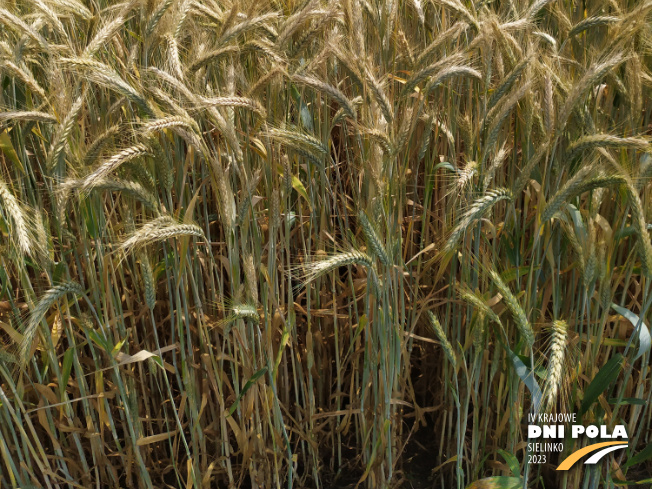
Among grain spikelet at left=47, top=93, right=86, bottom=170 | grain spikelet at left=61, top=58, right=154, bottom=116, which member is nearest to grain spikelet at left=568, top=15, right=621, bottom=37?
grain spikelet at left=61, top=58, right=154, bottom=116

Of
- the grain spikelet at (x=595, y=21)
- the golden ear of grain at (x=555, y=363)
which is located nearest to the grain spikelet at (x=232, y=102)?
the golden ear of grain at (x=555, y=363)

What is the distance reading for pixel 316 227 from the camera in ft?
6.15

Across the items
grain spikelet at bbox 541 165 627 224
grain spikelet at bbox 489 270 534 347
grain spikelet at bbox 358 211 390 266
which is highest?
grain spikelet at bbox 541 165 627 224

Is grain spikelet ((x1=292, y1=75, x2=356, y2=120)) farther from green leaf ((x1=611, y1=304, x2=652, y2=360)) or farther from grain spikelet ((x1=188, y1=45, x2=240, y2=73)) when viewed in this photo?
green leaf ((x1=611, y1=304, x2=652, y2=360))

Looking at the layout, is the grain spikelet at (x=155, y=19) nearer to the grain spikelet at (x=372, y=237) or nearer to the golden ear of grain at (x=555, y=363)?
the grain spikelet at (x=372, y=237)

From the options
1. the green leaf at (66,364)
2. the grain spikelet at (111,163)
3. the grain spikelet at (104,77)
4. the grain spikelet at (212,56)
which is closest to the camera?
the grain spikelet at (111,163)

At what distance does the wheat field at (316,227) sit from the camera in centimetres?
148

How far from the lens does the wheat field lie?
1.48m

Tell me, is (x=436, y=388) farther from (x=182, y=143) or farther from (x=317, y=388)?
(x=182, y=143)

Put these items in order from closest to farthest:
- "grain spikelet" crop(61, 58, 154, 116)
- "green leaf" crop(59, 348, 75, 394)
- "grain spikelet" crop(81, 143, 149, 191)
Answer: "grain spikelet" crop(81, 143, 149, 191) < "grain spikelet" crop(61, 58, 154, 116) < "green leaf" crop(59, 348, 75, 394)

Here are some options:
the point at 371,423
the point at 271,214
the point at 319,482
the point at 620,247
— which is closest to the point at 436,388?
the point at 371,423

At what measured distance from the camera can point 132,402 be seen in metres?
1.76

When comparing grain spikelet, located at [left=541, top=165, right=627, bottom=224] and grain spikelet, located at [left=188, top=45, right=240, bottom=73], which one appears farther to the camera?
grain spikelet, located at [left=188, top=45, right=240, bottom=73]

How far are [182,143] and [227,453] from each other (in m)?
0.95
